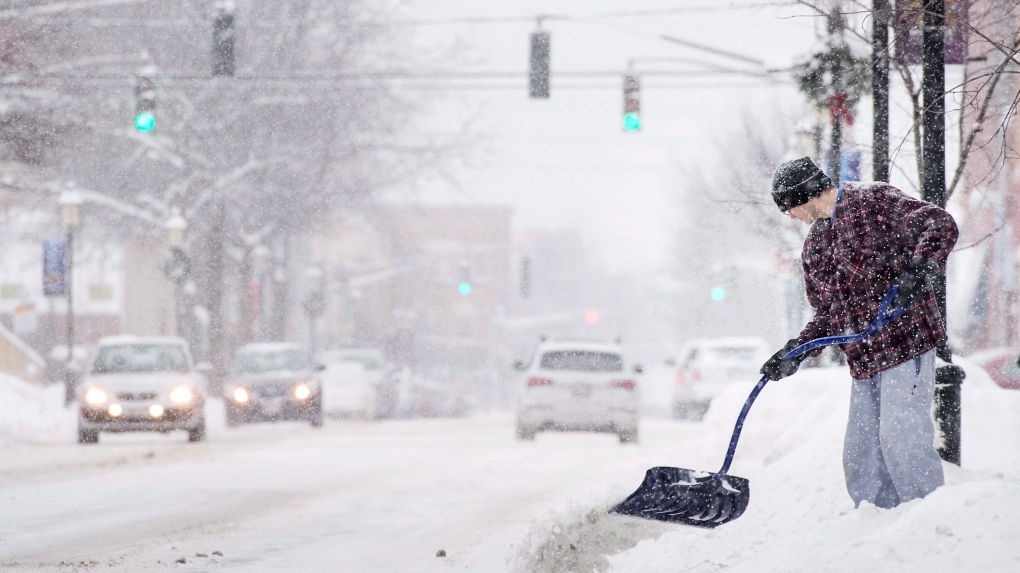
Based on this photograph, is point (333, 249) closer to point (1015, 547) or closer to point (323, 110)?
point (323, 110)

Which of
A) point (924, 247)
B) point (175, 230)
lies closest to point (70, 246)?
point (175, 230)

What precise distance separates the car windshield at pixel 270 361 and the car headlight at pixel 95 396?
5.81 m

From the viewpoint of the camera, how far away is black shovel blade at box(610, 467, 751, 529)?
18.8ft

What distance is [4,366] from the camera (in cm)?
4016

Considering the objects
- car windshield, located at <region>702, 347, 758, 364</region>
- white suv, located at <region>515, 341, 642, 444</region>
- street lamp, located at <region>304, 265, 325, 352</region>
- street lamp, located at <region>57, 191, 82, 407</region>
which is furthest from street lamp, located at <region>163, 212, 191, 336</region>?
white suv, located at <region>515, 341, 642, 444</region>

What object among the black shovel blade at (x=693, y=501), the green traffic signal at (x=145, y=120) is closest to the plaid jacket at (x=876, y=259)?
the black shovel blade at (x=693, y=501)

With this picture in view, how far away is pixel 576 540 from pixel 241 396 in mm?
17019

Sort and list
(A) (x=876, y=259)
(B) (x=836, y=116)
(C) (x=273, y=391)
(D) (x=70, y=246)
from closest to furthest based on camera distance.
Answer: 1. (A) (x=876, y=259)
2. (B) (x=836, y=116)
3. (C) (x=273, y=391)
4. (D) (x=70, y=246)

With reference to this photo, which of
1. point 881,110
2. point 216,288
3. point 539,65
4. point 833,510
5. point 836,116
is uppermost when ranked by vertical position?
point 539,65

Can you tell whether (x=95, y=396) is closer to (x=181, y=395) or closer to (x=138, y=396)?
(x=138, y=396)

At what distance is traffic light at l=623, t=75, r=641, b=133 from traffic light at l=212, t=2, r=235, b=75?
17.3 ft

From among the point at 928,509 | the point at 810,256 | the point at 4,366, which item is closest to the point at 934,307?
the point at 810,256

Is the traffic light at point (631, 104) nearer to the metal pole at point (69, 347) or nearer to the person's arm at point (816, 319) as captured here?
the metal pole at point (69, 347)

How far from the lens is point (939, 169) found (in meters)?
7.70
